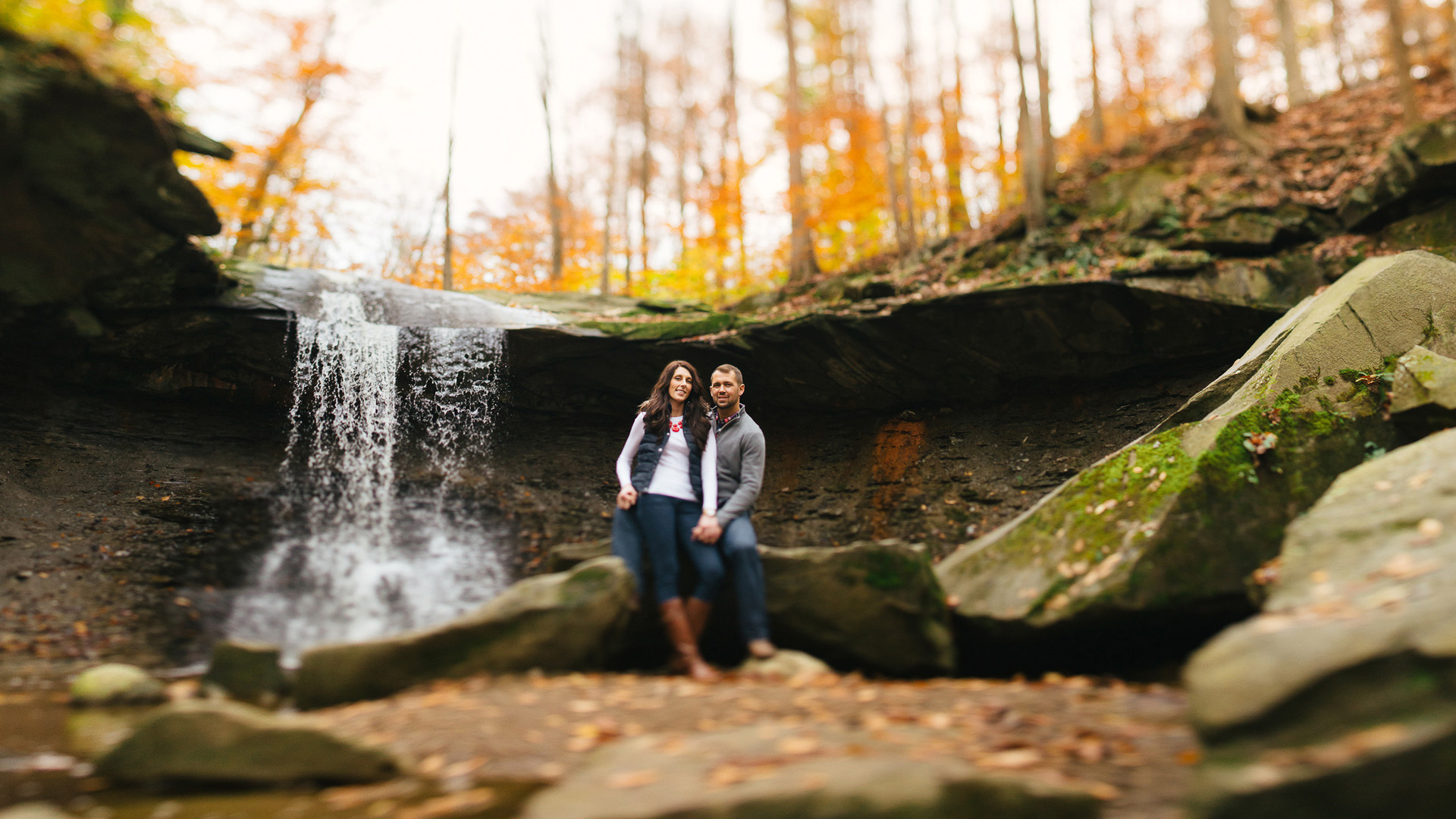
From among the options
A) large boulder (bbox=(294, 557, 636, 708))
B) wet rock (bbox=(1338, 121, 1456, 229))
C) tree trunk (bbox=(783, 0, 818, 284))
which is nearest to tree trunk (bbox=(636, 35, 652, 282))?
tree trunk (bbox=(783, 0, 818, 284))

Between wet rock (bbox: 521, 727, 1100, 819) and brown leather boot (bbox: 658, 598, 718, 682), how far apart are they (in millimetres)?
1325

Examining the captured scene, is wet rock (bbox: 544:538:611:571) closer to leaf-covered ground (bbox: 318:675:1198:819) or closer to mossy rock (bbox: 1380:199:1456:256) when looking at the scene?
leaf-covered ground (bbox: 318:675:1198:819)

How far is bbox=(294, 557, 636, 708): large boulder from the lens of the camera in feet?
12.3

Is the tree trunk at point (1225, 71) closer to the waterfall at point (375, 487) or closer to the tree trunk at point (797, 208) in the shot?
the tree trunk at point (797, 208)

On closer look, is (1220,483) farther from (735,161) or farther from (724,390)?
(735,161)

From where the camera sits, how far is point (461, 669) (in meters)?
3.79

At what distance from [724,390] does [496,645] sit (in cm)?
228

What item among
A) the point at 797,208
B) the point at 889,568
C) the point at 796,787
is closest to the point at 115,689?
the point at 796,787

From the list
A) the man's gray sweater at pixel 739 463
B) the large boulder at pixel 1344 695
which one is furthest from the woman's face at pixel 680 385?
the large boulder at pixel 1344 695

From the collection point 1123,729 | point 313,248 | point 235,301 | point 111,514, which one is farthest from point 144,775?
point 313,248

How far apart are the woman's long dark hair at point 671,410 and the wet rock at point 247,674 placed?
2.69 meters

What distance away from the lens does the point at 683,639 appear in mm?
4160

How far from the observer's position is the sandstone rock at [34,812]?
2.57m

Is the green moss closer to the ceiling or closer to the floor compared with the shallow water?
closer to the ceiling
